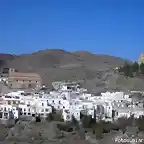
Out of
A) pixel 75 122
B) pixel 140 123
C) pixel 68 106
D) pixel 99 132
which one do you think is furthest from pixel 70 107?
pixel 99 132

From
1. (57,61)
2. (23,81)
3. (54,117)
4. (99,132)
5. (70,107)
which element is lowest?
(99,132)

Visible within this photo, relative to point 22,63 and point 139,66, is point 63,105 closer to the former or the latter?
point 139,66

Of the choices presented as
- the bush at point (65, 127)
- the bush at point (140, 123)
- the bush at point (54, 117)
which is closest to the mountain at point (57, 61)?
the bush at point (54, 117)

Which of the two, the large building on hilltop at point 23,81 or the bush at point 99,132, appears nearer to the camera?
the bush at point 99,132

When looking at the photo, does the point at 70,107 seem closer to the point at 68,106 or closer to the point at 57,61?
the point at 68,106

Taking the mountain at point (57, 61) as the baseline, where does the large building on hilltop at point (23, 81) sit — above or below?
below

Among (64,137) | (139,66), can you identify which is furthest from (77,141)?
(139,66)

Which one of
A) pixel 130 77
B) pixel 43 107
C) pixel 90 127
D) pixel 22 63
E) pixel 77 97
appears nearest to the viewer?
pixel 90 127

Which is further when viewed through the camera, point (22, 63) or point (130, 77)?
point (22, 63)

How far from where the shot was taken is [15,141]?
1903 centimetres

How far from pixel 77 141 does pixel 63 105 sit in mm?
6541

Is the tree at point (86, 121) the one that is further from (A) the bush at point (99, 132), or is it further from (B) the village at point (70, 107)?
(A) the bush at point (99, 132)

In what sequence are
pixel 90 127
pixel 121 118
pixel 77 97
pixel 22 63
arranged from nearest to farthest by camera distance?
1. pixel 90 127
2. pixel 121 118
3. pixel 77 97
4. pixel 22 63

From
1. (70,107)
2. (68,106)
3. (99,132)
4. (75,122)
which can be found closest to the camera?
(99,132)
